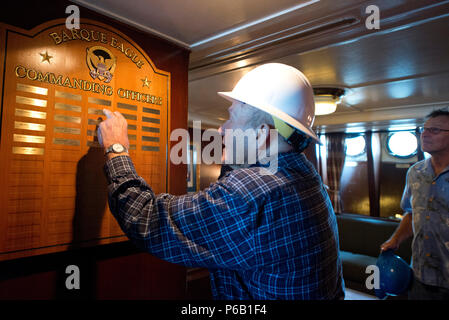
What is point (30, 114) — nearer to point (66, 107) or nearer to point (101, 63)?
point (66, 107)

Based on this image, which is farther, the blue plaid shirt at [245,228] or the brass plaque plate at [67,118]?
the brass plaque plate at [67,118]

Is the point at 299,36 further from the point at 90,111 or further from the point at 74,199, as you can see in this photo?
the point at 74,199

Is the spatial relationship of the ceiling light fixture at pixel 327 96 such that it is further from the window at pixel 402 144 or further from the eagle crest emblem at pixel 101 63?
the window at pixel 402 144

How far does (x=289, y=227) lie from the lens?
818 millimetres

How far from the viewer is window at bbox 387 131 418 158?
18.8 feet

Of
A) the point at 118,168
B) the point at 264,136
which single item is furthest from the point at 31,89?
the point at 264,136

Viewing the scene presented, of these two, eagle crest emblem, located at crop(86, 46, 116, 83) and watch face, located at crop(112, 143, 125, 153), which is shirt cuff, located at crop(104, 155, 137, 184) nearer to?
watch face, located at crop(112, 143, 125, 153)

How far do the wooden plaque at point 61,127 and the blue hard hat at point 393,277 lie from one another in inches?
65.0

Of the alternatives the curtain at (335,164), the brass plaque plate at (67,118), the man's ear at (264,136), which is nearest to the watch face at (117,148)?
the brass plaque plate at (67,118)

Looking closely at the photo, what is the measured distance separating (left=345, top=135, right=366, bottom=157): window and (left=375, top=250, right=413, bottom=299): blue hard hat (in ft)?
16.4

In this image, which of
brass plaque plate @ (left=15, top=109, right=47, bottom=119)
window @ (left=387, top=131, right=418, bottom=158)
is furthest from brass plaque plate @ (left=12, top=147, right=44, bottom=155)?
window @ (left=387, top=131, right=418, bottom=158)

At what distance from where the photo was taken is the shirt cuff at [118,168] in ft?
2.97
